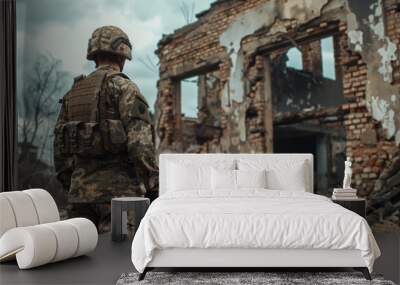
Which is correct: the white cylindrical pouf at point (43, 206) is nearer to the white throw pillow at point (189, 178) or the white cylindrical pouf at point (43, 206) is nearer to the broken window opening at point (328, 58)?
the white throw pillow at point (189, 178)

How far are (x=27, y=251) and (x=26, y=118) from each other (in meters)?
3.25

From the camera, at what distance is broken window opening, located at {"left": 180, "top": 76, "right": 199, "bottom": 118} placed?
259 inches

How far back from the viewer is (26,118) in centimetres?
693

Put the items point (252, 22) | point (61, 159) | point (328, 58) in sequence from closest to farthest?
1. point (328, 58)
2. point (252, 22)
3. point (61, 159)

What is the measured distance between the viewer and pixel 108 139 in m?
6.48

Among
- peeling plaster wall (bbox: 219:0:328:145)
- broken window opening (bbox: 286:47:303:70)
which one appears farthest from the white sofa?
broken window opening (bbox: 286:47:303:70)

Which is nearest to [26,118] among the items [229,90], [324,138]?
[229,90]

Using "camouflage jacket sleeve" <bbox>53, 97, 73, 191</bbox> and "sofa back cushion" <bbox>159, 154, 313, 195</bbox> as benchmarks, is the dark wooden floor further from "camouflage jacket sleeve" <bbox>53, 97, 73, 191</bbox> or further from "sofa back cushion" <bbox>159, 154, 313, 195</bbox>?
"camouflage jacket sleeve" <bbox>53, 97, 73, 191</bbox>

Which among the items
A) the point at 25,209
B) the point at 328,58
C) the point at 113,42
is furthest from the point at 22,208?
the point at 328,58

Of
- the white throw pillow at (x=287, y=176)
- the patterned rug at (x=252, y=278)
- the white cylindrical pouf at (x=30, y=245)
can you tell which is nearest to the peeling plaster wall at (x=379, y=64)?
the white throw pillow at (x=287, y=176)

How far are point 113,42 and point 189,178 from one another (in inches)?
92.3

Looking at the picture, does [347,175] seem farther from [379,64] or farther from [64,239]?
[64,239]

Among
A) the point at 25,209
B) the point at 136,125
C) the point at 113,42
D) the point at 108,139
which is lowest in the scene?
the point at 25,209

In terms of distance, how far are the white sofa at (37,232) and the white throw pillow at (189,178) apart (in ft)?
3.80
